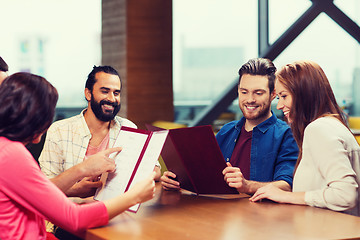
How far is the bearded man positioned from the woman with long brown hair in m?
0.92

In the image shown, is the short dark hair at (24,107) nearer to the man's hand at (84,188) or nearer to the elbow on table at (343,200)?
the man's hand at (84,188)

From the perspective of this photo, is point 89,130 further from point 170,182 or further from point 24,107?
point 24,107

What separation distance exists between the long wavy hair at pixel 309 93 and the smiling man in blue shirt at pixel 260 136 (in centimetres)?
48

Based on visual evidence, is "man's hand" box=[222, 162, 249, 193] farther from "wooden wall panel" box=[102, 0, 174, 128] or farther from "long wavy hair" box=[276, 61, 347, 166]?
"wooden wall panel" box=[102, 0, 174, 128]

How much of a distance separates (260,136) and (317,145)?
2.32ft

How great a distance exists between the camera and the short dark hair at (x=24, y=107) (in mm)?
1523

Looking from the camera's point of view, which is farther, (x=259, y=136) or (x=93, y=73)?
(x=93, y=73)

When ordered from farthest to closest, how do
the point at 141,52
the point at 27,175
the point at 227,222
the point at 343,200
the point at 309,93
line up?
the point at 141,52, the point at 309,93, the point at 343,200, the point at 227,222, the point at 27,175

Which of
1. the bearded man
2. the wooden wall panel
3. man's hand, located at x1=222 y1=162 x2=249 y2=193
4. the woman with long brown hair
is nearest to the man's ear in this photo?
the bearded man

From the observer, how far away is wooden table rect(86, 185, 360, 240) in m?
1.55

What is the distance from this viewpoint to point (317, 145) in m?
1.92

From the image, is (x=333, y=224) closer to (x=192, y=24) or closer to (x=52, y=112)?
(x=52, y=112)

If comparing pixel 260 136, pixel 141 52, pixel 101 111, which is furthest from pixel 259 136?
pixel 141 52

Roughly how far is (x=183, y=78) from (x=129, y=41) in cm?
148
